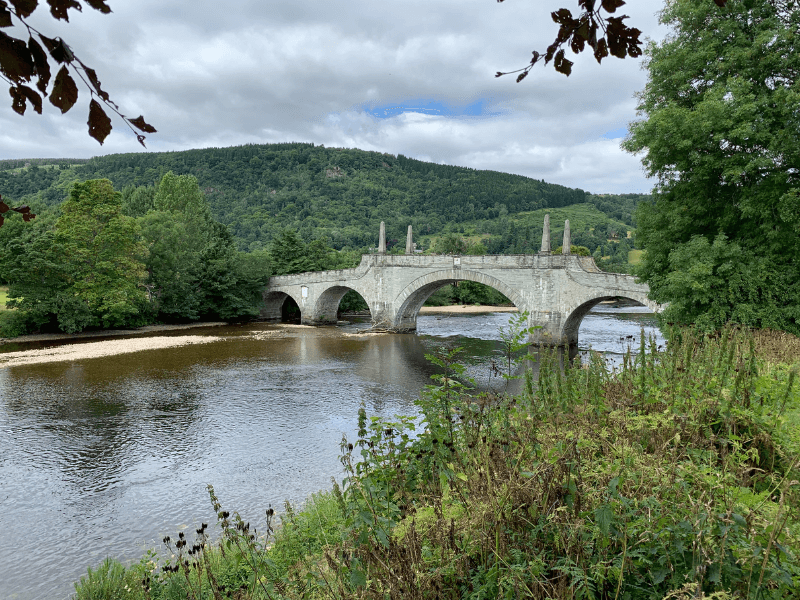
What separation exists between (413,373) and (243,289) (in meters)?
23.0

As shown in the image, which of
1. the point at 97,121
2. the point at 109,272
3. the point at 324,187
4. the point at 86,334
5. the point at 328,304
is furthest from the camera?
the point at 324,187

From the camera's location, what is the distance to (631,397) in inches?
179

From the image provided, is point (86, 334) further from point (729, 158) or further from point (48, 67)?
point (48, 67)

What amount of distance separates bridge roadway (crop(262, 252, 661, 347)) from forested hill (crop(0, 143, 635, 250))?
149ft

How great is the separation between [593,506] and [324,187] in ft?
379

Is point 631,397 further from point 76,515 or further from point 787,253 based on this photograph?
point 787,253

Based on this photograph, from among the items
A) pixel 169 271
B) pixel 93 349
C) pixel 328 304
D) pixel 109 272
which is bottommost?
pixel 93 349

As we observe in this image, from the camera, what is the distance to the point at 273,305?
43.5 meters

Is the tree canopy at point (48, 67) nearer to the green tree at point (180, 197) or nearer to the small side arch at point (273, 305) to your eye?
the small side arch at point (273, 305)

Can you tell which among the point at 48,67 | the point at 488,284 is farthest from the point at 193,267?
the point at 48,67

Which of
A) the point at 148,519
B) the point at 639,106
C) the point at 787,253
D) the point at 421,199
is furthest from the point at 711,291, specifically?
the point at 421,199

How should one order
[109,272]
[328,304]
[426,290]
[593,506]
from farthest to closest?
[328,304], [426,290], [109,272], [593,506]

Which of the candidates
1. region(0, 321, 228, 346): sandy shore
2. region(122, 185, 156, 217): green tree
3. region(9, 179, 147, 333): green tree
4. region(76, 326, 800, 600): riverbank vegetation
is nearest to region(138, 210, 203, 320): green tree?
region(0, 321, 228, 346): sandy shore

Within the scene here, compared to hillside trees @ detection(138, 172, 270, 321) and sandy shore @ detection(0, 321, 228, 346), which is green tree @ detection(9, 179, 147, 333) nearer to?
sandy shore @ detection(0, 321, 228, 346)
